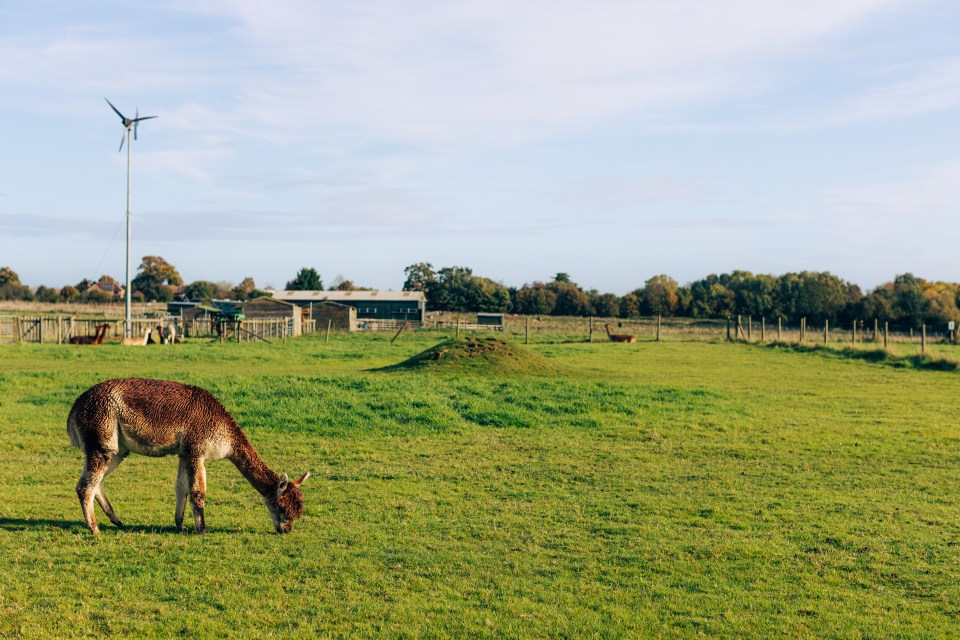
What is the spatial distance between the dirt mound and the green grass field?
253 inches

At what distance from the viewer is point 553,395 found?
24.6 meters

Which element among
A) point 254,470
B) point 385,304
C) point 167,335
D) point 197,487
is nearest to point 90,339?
point 167,335

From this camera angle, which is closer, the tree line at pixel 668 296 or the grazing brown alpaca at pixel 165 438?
the grazing brown alpaca at pixel 165 438

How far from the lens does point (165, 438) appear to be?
33.0 ft

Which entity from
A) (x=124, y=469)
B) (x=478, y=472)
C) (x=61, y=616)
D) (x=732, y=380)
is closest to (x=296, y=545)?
(x=61, y=616)

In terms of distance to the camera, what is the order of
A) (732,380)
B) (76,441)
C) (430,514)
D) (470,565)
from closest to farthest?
(470,565) → (76,441) → (430,514) → (732,380)

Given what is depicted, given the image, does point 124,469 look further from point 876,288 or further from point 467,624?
point 876,288

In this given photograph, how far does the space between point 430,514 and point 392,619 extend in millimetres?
4341

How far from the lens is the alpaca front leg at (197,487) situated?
33.6 ft

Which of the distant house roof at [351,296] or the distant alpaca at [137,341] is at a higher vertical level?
the distant house roof at [351,296]

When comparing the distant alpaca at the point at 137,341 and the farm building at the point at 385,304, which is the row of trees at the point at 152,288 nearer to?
the farm building at the point at 385,304

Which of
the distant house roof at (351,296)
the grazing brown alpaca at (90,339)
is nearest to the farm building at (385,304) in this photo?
the distant house roof at (351,296)

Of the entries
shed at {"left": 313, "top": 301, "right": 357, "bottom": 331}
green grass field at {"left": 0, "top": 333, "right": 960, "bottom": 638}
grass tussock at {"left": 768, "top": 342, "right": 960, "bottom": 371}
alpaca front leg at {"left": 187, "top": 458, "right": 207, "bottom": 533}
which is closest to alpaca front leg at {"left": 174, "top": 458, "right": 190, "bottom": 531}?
alpaca front leg at {"left": 187, "top": 458, "right": 207, "bottom": 533}

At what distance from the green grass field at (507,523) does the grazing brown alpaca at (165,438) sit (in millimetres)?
560
